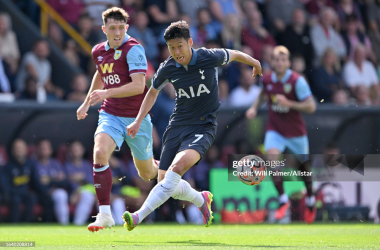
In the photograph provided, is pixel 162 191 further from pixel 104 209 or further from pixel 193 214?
pixel 193 214

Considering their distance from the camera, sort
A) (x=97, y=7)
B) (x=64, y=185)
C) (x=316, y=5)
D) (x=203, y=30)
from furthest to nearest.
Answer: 1. (x=316, y=5)
2. (x=203, y=30)
3. (x=97, y=7)
4. (x=64, y=185)

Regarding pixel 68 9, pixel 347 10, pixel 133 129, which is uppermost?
pixel 347 10

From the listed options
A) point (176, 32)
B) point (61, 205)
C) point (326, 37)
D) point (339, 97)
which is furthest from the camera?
point (326, 37)

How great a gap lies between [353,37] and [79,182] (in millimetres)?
8054

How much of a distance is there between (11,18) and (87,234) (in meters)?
6.45

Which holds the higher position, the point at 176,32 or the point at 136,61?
the point at 176,32

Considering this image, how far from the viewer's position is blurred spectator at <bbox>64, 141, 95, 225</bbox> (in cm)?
1105

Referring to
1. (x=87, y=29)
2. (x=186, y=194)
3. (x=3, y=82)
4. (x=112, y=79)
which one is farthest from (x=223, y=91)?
(x=186, y=194)

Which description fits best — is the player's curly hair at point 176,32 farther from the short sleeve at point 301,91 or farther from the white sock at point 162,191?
the short sleeve at point 301,91

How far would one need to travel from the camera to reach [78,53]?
43.7 feet

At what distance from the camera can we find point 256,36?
14.3 m

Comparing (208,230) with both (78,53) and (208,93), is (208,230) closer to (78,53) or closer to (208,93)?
(208,93)

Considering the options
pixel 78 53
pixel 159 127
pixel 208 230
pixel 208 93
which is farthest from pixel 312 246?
pixel 78 53

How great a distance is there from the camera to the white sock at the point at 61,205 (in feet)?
36.0
